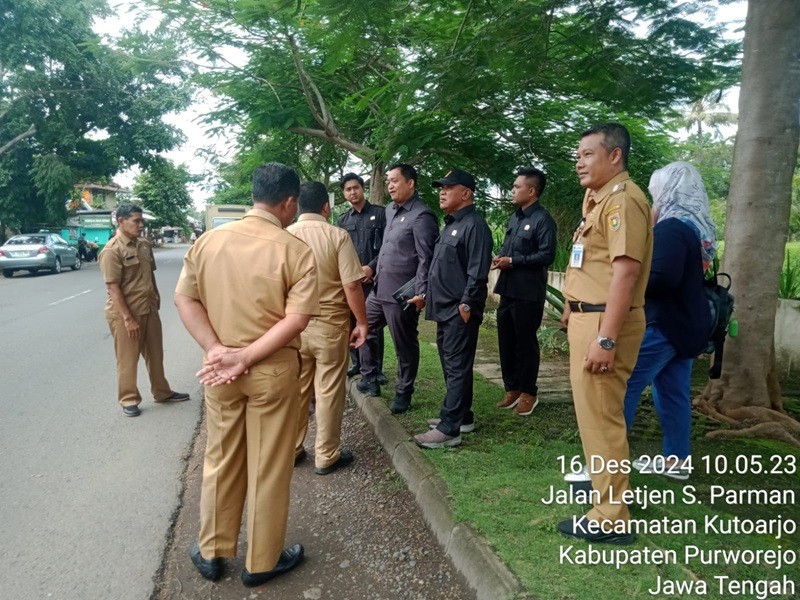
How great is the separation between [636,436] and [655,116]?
12.1 ft

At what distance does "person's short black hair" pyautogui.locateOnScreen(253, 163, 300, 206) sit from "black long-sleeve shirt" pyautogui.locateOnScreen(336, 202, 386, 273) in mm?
2901

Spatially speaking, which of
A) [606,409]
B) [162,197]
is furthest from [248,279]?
[162,197]

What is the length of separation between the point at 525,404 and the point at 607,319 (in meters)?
2.33

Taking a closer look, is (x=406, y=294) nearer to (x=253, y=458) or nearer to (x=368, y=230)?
(x=368, y=230)

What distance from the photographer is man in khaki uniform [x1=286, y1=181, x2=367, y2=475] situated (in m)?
3.70

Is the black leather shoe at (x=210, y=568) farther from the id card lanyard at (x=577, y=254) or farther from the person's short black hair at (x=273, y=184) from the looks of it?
the id card lanyard at (x=577, y=254)

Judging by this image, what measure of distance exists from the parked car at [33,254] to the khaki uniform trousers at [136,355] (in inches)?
685

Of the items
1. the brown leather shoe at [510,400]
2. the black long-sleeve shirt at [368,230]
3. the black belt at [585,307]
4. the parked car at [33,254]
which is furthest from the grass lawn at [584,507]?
the parked car at [33,254]

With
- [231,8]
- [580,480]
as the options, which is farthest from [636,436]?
[231,8]

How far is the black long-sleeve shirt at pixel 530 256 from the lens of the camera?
454 centimetres

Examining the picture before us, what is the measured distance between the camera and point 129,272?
16.6 feet

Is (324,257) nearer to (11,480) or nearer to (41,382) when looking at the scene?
(11,480)

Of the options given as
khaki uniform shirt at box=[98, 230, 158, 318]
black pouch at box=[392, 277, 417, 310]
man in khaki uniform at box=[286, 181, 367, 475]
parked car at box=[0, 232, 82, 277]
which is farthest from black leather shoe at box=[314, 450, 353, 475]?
parked car at box=[0, 232, 82, 277]

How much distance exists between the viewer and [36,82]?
22.2m
